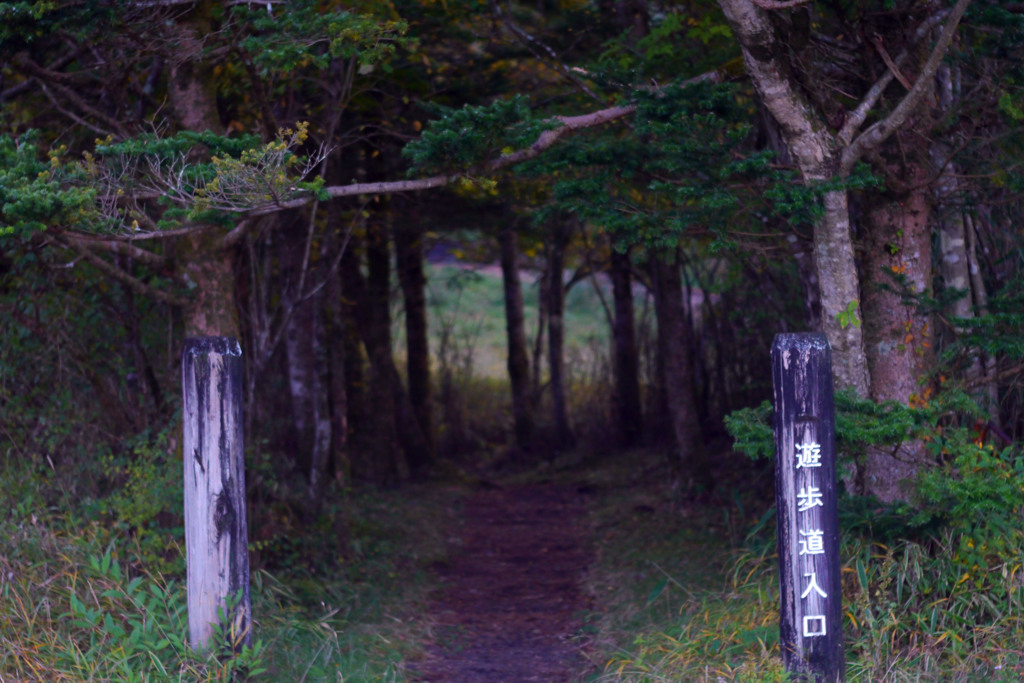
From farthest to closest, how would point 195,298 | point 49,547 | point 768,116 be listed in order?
point 768,116
point 195,298
point 49,547

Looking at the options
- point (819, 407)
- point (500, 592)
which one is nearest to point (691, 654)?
point (819, 407)

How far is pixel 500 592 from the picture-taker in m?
7.46

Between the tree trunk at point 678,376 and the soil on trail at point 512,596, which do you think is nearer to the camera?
the soil on trail at point 512,596

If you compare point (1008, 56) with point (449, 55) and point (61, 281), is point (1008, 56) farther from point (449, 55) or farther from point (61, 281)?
point (61, 281)

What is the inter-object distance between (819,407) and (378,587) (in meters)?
4.29

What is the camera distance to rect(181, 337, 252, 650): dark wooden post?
4250 millimetres

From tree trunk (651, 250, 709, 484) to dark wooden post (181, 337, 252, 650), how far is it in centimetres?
547

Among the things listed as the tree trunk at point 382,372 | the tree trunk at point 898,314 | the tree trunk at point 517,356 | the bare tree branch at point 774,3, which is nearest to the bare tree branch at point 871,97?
the tree trunk at point 898,314

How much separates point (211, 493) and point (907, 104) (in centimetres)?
407

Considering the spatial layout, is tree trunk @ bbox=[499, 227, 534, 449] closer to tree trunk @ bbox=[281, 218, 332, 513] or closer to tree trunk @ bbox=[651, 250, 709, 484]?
tree trunk @ bbox=[651, 250, 709, 484]

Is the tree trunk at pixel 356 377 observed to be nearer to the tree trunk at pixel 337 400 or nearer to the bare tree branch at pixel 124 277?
the tree trunk at pixel 337 400

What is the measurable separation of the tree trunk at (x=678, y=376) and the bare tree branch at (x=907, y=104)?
13.3 feet

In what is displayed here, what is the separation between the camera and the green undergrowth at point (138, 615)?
421 cm

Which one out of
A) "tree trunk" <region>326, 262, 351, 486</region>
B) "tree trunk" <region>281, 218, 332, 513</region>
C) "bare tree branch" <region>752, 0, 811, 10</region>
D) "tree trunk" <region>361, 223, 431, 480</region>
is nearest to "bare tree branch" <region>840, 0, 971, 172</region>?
"bare tree branch" <region>752, 0, 811, 10</region>
